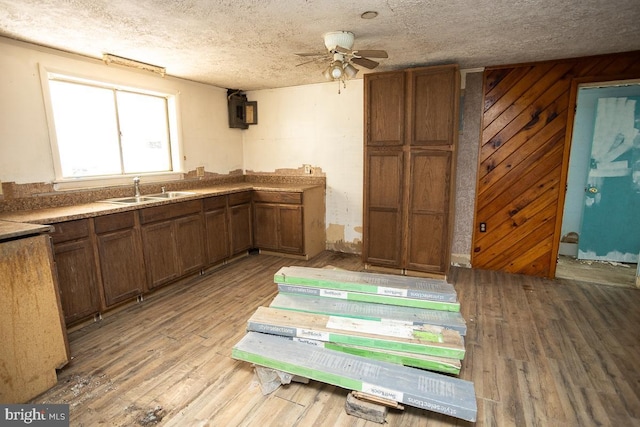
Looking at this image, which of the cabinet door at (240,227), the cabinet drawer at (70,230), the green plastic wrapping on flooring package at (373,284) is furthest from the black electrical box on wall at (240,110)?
the green plastic wrapping on flooring package at (373,284)

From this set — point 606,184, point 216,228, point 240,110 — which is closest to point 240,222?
point 216,228

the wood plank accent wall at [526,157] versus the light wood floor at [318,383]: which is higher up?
the wood plank accent wall at [526,157]

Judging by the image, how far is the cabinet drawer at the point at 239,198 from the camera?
4068mm

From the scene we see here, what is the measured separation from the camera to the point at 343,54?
8.34 ft

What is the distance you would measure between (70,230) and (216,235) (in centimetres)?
158

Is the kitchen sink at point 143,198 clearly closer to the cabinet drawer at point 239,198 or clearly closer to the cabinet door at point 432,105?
the cabinet drawer at point 239,198

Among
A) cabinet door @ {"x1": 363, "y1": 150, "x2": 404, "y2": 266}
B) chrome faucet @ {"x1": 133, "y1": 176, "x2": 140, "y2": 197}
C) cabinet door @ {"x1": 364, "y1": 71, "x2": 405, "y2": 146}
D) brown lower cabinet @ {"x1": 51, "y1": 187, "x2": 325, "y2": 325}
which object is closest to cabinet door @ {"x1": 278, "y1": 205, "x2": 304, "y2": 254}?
brown lower cabinet @ {"x1": 51, "y1": 187, "x2": 325, "y2": 325}

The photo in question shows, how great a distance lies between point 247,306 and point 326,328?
115 centimetres

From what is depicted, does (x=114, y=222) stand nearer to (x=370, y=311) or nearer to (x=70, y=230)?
(x=70, y=230)

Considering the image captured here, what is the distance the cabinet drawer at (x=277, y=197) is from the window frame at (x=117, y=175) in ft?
3.30

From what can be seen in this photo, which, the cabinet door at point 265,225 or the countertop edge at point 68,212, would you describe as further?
the cabinet door at point 265,225

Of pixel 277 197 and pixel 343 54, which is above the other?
pixel 343 54

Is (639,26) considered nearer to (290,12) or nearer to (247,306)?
(290,12)

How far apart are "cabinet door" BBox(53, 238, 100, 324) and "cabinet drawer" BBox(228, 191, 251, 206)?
171 centimetres
